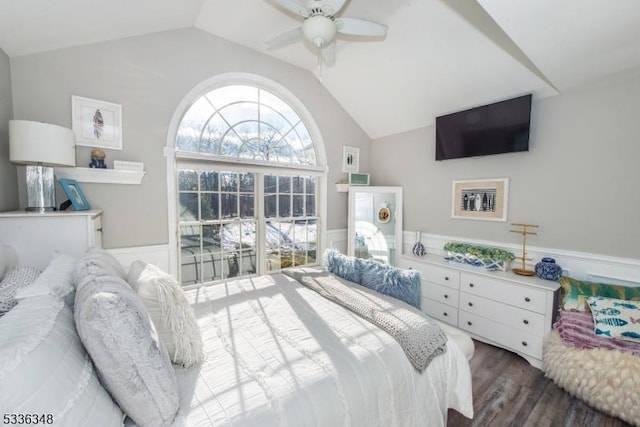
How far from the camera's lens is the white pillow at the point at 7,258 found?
1.35 meters

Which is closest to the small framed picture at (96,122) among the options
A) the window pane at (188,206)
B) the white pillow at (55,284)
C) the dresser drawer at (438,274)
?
the window pane at (188,206)

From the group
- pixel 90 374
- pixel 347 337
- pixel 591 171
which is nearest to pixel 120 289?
pixel 90 374

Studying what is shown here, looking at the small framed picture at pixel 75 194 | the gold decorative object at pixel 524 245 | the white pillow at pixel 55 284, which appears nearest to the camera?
the white pillow at pixel 55 284

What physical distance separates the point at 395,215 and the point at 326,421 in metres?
2.98

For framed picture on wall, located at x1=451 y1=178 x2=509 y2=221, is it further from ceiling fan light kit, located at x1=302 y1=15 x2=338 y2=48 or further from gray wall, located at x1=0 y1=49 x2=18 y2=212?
gray wall, located at x1=0 y1=49 x2=18 y2=212

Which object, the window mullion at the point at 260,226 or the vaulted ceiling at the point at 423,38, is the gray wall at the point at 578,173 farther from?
the window mullion at the point at 260,226

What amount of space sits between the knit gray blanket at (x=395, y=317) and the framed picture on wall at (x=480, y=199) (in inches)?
70.5

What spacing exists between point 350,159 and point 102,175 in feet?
9.31

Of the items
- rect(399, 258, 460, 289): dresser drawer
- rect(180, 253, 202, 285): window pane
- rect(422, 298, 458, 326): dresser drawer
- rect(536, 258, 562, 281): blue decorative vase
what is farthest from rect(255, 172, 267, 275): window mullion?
rect(536, 258, 562, 281): blue decorative vase

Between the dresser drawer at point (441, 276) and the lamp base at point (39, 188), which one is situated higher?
the lamp base at point (39, 188)

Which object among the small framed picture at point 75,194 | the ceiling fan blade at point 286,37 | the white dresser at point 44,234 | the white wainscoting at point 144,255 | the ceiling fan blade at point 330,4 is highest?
the ceiling fan blade at point 286,37

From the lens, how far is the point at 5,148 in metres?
1.78

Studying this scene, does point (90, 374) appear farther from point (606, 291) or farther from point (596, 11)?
point (606, 291)

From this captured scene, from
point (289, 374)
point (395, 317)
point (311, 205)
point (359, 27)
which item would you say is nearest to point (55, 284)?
A: point (289, 374)
